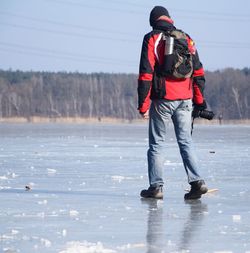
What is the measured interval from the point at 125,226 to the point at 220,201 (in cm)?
203

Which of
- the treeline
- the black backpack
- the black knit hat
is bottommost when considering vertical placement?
the treeline

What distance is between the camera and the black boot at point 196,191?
874 centimetres

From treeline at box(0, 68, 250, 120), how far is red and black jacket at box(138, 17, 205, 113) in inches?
4130

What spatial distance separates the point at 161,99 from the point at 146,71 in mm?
402

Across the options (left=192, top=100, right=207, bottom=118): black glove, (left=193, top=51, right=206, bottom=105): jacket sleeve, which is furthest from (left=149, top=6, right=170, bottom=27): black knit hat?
(left=192, top=100, right=207, bottom=118): black glove

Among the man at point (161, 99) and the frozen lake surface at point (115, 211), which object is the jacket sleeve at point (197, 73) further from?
the frozen lake surface at point (115, 211)

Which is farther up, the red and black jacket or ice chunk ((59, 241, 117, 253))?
the red and black jacket

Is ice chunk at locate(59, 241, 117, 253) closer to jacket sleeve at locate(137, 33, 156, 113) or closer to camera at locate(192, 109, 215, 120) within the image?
jacket sleeve at locate(137, 33, 156, 113)

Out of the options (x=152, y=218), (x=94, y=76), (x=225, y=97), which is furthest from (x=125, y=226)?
(x=94, y=76)

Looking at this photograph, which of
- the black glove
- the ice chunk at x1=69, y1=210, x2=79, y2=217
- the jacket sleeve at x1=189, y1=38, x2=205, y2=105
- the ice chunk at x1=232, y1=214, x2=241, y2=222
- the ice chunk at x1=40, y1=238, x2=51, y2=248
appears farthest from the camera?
the black glove

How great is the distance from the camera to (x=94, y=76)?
14412cm

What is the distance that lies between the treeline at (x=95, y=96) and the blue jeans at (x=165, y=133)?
105m

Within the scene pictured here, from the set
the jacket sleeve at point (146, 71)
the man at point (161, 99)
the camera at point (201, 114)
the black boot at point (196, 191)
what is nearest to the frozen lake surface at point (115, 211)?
the black boot at point (196, 191)

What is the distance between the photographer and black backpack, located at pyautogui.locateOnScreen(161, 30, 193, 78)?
8.78m
